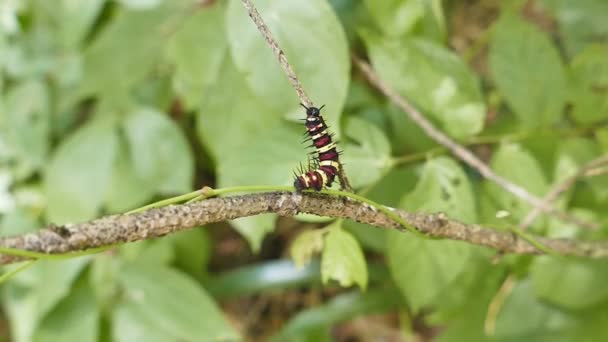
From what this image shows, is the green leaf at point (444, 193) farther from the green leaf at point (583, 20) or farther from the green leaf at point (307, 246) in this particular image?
the green leaf at point (583, 20)

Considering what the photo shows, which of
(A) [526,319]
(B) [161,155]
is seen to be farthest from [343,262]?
(A) [526,319]

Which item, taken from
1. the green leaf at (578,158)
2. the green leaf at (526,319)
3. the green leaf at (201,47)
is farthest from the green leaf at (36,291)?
the green leaf at (578,158)

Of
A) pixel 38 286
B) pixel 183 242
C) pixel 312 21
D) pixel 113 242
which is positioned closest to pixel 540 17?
pixel 183 242

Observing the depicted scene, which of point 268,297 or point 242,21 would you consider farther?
point 268,297

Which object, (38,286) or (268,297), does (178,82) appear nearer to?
(38,286)

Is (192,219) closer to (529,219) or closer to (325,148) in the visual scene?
Result: (325,148)

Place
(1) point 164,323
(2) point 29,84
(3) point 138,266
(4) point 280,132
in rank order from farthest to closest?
(2) point 29,84, (3) point 138,266, (1) point 164,323, (4) point 280,132

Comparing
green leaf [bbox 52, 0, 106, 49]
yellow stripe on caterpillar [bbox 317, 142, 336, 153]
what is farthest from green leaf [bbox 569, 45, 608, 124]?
green leaf [bbox 52, 0, 106, 49]
